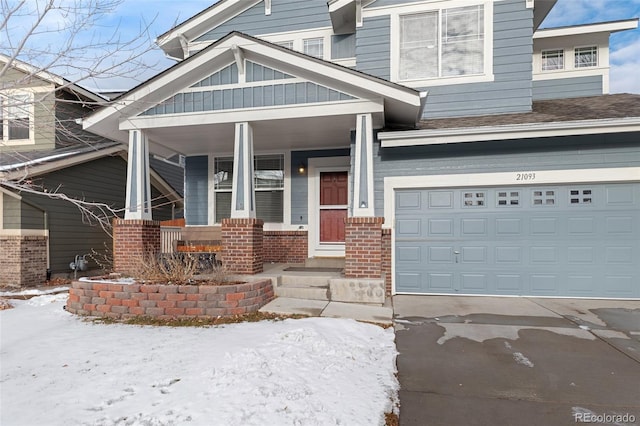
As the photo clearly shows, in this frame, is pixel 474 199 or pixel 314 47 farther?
pixel 314 47

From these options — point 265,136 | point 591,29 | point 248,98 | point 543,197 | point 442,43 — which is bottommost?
point 543,197

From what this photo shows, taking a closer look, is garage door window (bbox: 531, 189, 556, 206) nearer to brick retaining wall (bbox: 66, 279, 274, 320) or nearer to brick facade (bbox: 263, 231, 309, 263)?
brick facade (bbox: 263, 231, 309, 263)

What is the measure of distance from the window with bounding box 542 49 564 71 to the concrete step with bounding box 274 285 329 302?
1064 cm

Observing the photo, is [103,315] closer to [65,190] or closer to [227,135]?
[227,135]

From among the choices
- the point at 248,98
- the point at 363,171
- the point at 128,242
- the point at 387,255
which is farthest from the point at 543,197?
the point at 128,242

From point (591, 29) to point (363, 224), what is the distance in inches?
407

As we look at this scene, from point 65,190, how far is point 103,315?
6063 millimetres

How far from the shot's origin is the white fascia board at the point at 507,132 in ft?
20.4

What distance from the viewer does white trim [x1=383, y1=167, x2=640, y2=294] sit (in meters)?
6.56

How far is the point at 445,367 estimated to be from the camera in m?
3.63

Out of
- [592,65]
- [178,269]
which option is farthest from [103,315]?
[592,65]

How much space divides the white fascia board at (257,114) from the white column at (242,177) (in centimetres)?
28

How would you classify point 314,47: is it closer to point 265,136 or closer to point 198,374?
point 265,136

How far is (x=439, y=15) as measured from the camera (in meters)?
7.89
